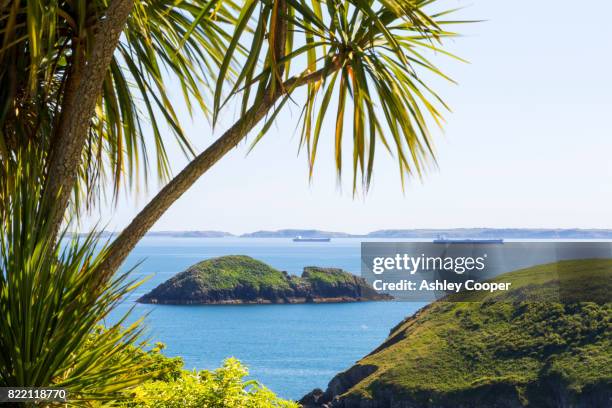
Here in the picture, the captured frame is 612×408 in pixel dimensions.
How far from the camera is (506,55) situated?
245 feet

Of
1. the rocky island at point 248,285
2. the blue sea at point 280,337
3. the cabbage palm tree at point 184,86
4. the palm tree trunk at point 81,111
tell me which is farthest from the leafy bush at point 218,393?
the rocky island at point 248,285

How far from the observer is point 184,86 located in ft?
7.57

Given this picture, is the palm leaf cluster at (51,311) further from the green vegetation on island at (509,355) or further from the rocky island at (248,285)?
the rocky island at (248,285)

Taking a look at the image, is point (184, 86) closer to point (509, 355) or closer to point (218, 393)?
point (218, 393)

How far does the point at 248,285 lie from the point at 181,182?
244 feet

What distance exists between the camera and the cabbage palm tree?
1788 millimetres

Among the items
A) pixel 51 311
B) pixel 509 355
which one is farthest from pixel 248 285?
pixel 51 311

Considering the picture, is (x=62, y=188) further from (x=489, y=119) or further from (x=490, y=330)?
(x=489, y=119)

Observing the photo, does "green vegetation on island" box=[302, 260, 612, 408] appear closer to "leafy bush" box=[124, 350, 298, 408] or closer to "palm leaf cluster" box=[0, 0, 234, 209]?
"leafy bush" box=[124, 350, 298, 408]

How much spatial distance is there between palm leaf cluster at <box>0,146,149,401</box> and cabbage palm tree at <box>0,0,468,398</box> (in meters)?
0.04

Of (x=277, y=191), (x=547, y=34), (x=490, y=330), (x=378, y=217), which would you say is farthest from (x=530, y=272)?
(x=378, y=217)

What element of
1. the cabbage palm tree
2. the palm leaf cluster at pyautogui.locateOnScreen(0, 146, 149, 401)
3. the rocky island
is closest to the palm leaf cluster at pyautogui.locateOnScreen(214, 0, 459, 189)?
the cabbage palm tree

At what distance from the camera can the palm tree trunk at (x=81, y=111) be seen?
1.78 meters

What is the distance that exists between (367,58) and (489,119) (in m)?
81.9
